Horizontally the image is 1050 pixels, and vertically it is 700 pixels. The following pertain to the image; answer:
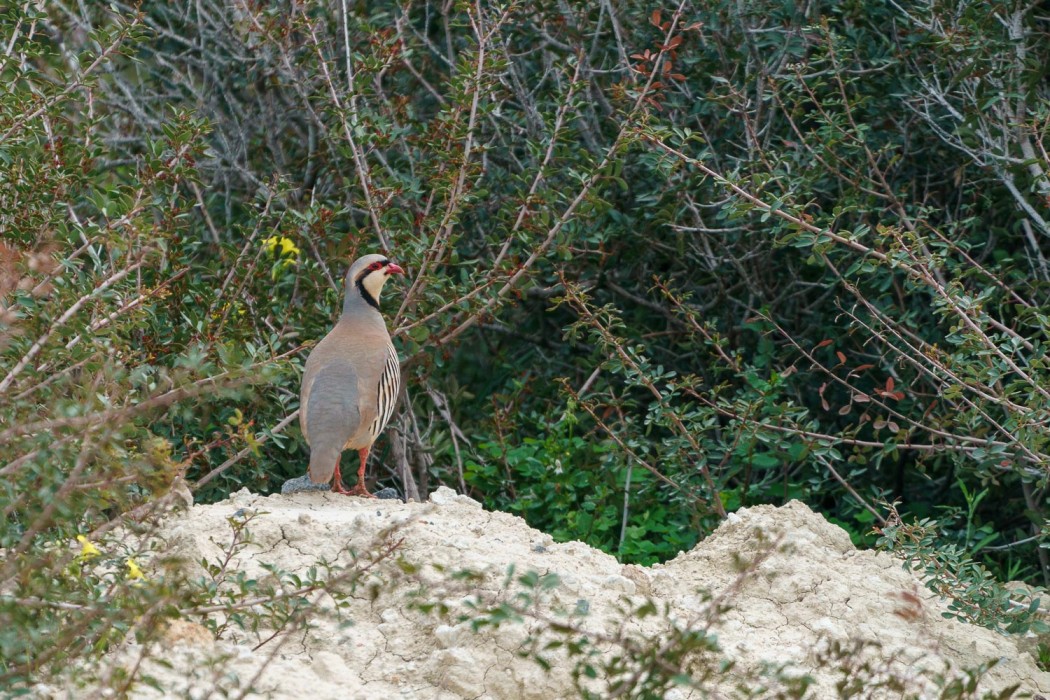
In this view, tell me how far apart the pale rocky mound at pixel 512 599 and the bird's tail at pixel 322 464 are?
0.33ft

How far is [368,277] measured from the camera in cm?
592

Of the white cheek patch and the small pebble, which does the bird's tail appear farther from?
the white cheek patch

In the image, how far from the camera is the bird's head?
5.91m

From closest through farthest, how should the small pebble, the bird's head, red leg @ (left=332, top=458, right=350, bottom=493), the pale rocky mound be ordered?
1. the pale rocky mound
2. the small pebble
3. red leg @ (left=332, top=458, right=350, bottom=493)
4. the bird's head

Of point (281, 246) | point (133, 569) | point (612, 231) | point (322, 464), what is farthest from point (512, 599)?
point (612, 231)

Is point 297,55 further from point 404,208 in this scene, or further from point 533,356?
point 533,356

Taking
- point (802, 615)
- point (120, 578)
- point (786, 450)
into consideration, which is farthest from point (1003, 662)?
point (120, 578)

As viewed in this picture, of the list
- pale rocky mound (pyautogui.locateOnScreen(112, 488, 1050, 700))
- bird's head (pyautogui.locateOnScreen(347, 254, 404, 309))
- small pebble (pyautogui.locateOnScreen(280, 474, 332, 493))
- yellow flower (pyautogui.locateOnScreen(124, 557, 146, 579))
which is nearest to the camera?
yellow flower (pyautogui.locateOnScreen(124, 557, 146, 579))

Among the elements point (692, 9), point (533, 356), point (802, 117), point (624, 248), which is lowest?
point (533, 356)

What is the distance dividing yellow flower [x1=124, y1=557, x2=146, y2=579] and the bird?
1.69 m

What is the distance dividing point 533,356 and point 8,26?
301 centimetres

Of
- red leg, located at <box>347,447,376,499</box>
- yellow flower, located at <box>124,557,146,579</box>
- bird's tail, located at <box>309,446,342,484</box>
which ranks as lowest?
red leg, located at <box>347,447,376,499</box>

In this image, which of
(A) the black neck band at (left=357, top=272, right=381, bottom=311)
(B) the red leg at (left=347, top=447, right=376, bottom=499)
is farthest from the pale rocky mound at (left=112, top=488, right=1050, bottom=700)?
(A) the black neck band at (left=357, top=272, right=381, bottom=311)

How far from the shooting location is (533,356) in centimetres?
734
